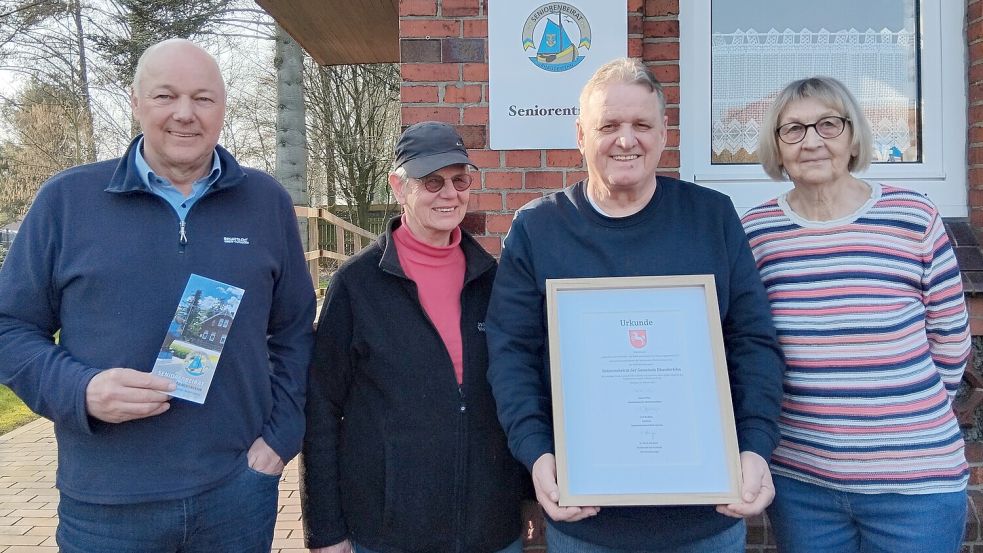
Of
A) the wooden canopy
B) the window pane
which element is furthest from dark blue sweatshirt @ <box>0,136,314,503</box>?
the wooden canopy

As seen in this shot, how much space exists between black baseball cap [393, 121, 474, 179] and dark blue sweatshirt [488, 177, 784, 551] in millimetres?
304

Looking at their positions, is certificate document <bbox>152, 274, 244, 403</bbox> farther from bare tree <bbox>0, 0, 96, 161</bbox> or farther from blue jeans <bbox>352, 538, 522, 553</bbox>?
bare tree <bbox>0, 0, 96, 161</bbox>

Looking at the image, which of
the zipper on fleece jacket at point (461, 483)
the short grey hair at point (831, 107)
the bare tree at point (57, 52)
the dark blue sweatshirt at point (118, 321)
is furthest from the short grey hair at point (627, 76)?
the bare tree at point (57, 52)

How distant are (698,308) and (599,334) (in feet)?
0.87

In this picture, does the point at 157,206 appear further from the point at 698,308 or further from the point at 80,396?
the point at 698,308

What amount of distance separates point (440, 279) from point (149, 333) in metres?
0.82

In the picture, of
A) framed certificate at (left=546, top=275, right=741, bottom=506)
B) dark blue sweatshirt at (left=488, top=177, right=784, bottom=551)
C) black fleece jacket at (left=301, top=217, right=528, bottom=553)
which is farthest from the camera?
black fleece jacket at (left=301, top=217, right=528, bottom=553)

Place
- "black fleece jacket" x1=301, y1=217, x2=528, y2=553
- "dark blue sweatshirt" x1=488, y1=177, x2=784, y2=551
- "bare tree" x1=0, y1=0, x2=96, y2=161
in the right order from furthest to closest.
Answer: "bare tree" x1=0, y1=0, x2=96, y2=161, "black fleece jacket" x1=301, y1=217, x2=528, y2=553, "dark blue sweatshirt" x1=488, y1=177, x2=784, y2=551

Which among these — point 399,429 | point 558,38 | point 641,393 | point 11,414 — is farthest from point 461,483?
point 11,414

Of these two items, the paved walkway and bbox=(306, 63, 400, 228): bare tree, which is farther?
bbox=(306, 63, 400, 228): bare tree

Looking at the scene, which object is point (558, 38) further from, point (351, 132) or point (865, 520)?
point (351, 132)

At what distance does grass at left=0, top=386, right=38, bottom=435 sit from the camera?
24.6ft

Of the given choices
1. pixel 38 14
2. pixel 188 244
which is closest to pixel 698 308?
pixel 188 244

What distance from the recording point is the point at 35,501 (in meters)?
5.10
